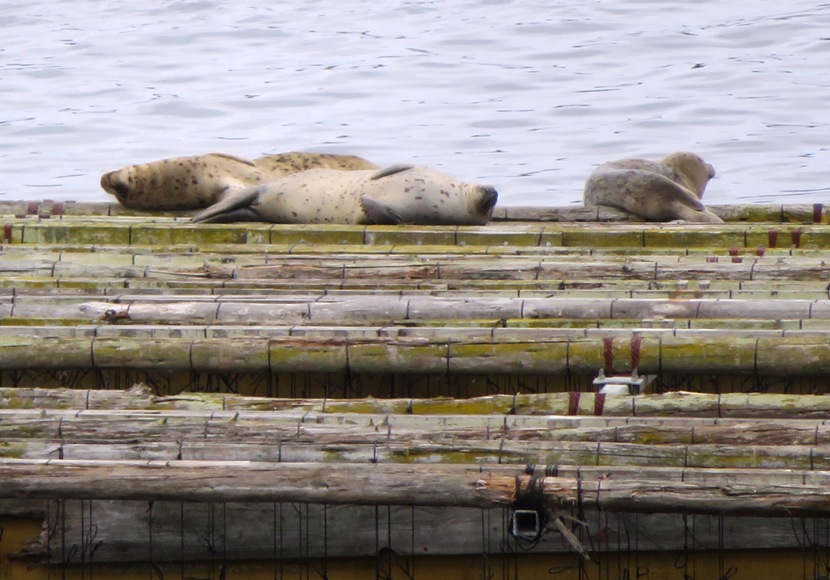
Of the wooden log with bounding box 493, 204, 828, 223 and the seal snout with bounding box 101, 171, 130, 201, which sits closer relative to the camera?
the wooden log with bounding box 493, 204, 828, 223

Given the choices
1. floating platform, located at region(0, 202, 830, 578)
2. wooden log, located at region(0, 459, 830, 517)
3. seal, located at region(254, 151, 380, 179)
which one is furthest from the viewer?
seal, located at region(254, 151, 380, 179)

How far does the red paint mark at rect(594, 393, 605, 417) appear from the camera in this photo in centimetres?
392

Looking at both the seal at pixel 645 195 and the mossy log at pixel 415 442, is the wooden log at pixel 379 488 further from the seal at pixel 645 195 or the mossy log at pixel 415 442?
the seal at pixel 645 195

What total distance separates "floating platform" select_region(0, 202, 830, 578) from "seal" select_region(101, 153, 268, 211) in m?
2.73

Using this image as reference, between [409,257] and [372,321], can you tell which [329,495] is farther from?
[409,257]

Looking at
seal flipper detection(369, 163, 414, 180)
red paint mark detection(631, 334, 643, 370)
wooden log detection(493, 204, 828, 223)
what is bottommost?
wooden log detection(493, 204, 828, 223)

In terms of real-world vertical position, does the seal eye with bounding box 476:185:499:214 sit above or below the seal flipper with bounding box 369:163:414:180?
below

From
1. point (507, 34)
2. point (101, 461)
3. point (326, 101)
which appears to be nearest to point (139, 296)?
point (101, 461)

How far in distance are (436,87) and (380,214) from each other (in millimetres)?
12701

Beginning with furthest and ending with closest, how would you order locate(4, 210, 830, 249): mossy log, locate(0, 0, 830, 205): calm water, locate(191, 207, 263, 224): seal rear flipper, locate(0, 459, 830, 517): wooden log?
locate(0, 0, 830, 205): calm water < locate(191, 207, 263, 224): seal rear flipper < locate(4, 210, 830, 249): mossy log < locate(0, 459, 830, 517): wooden log

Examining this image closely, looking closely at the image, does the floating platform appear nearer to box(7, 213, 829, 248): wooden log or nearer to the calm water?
box(7, 213, 829, 248): wooden log

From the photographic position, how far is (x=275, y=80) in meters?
21.1

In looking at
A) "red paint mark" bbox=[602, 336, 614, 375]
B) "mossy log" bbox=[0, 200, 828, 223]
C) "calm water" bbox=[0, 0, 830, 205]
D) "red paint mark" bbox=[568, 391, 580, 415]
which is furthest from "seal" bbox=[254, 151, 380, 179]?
"red paint mark" bbox=[568, 391, 580, 415]

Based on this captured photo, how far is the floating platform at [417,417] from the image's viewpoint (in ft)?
10.9
